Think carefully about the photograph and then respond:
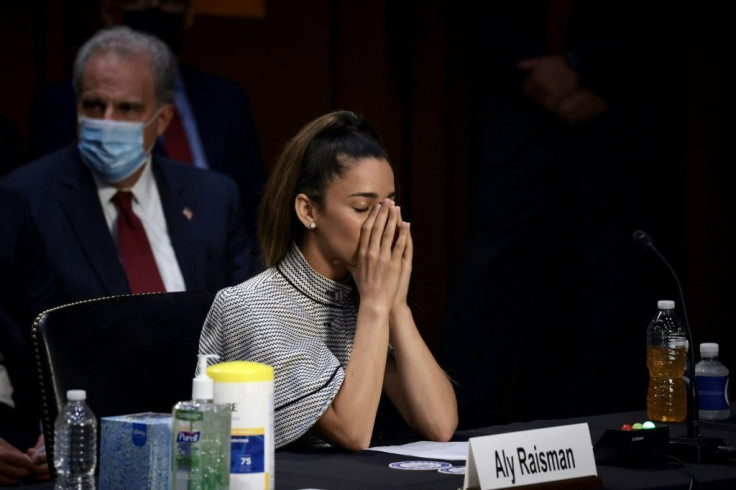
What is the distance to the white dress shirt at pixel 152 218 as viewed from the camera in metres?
3.54

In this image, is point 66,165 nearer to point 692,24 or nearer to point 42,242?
point 42,242

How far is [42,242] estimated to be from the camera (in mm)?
3291

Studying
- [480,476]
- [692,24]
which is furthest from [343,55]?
[480,476]

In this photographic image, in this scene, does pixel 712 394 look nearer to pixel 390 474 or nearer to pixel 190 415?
pixel 390 474

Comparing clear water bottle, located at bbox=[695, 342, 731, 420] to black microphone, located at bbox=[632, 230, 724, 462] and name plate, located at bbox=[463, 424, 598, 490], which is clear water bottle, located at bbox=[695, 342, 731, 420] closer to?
black microphone, located at bbox=[632, 230, 724, 462]

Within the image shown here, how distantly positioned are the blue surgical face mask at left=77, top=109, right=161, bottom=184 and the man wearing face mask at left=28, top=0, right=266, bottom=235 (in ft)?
0.70

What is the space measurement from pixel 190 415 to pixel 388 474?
45cm

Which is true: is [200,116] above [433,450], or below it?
above

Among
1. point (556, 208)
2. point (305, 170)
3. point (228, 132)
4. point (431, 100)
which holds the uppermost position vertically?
point (431, 100)

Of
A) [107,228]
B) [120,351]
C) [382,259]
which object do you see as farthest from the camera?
[107,228]

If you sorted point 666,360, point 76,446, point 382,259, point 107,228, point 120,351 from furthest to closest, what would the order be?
point 107,228 < point 666,360 < point 382,259 < point 120,351 < point 76,446

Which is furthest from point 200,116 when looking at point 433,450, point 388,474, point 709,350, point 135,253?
point 388,474

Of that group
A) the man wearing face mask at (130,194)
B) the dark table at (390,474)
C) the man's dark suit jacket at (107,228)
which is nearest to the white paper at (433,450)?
the dark table at (390,474)

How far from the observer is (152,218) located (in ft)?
11.8
